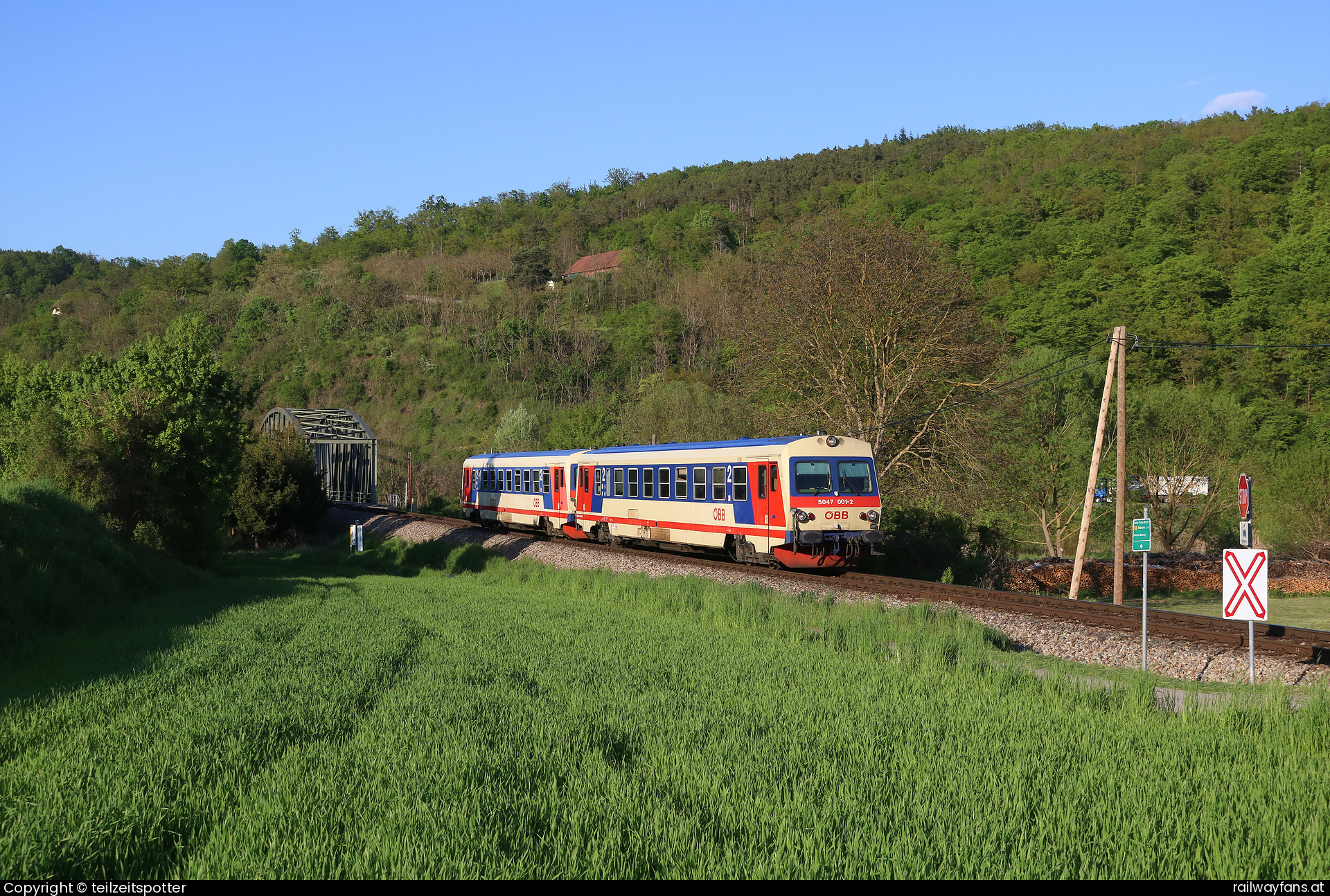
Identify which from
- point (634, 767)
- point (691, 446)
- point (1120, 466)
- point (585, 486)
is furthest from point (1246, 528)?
point (585, 486)

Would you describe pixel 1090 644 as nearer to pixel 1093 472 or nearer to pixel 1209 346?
pixel 1093 472

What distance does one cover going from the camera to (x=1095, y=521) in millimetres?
45500

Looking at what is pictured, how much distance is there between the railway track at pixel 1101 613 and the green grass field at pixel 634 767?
4214 mm

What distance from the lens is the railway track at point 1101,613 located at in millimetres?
12562

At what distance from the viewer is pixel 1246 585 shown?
1169 cm

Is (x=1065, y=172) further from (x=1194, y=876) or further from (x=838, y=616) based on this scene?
(x=1194, y=876)

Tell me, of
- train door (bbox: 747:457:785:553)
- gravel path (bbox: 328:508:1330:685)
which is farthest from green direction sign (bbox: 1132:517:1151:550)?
train door (bbox: 747:457:785:553)

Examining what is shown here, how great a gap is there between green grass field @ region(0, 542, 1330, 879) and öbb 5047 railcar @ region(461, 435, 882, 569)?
26.2ft

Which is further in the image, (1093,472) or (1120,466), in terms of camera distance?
(1093,472)

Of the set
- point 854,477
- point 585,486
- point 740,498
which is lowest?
point 740,498

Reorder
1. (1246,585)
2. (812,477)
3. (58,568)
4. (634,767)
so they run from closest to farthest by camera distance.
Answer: (634,767)
(1246,585)
(58,568)
(812,477)

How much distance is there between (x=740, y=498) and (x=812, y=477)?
2.20 metres

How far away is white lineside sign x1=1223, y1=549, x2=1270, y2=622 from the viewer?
37.8ft

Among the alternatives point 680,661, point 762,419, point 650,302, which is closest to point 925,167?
point 650,302
